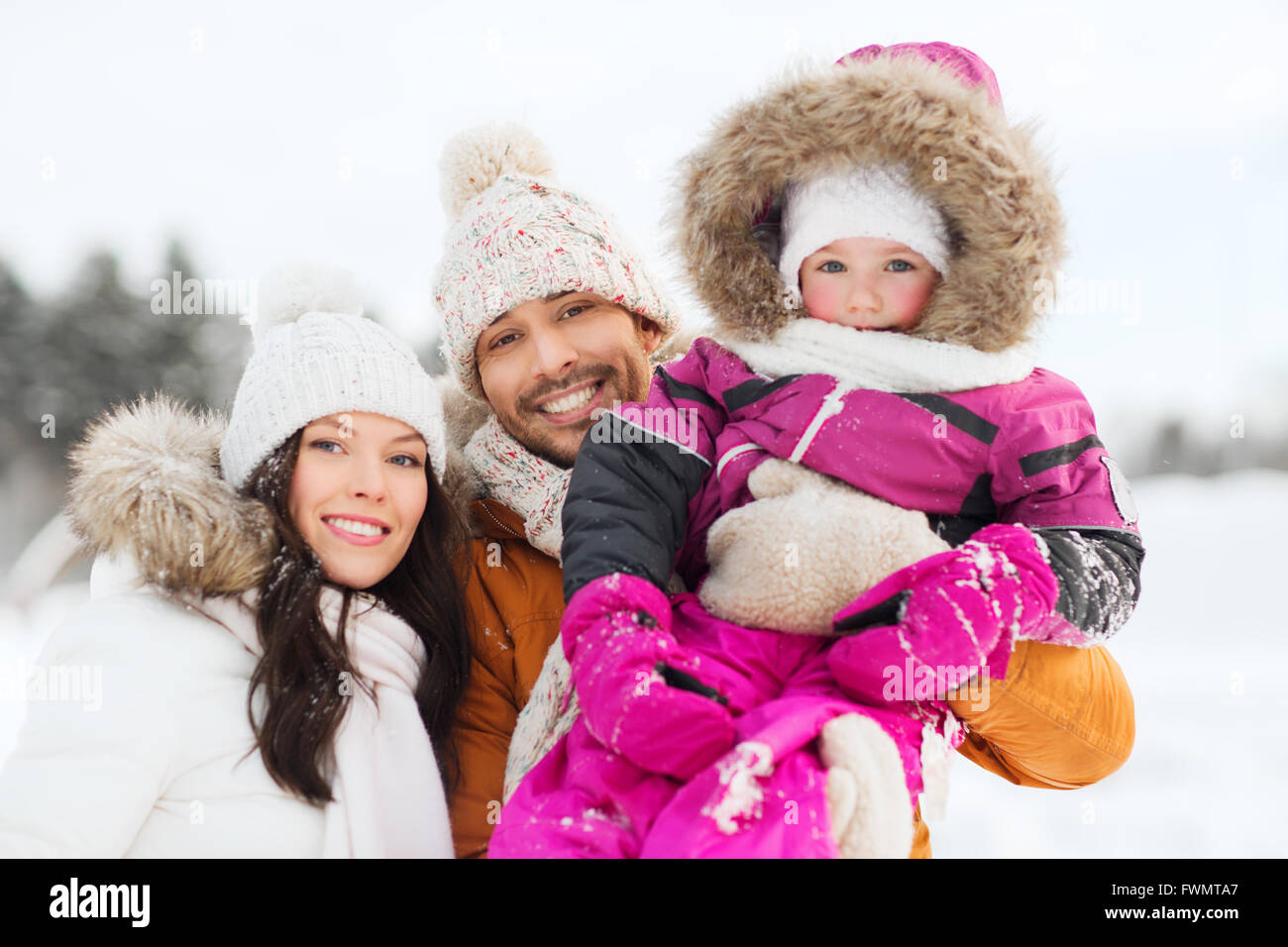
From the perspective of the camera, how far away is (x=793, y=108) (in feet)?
5.74

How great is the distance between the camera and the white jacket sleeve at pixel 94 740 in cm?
145

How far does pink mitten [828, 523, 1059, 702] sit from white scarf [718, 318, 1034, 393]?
1.07ft

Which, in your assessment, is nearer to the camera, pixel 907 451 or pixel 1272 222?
pixel 907 451

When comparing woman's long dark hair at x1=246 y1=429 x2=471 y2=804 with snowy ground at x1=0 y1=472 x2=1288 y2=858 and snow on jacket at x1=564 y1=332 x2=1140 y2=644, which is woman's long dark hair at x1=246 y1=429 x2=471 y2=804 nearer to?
snow on jacket at x1=564 y1=332 x2=1140 y2=644

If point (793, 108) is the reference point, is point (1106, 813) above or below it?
below

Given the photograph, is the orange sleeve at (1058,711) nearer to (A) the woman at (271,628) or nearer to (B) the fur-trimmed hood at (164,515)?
(A) the woman at (271,628)

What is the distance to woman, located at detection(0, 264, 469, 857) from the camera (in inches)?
60.0

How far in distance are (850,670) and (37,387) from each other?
13.6 metres

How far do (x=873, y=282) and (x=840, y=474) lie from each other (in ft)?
1.26

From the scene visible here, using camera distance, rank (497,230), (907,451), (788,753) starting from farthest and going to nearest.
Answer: (497,230)
(907,451)
(788,753)

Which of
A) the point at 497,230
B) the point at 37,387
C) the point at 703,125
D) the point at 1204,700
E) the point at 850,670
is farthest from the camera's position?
the point at 37,387

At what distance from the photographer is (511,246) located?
2330mm

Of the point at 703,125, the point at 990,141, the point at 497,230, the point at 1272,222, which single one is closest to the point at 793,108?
A: the point at 703,125
